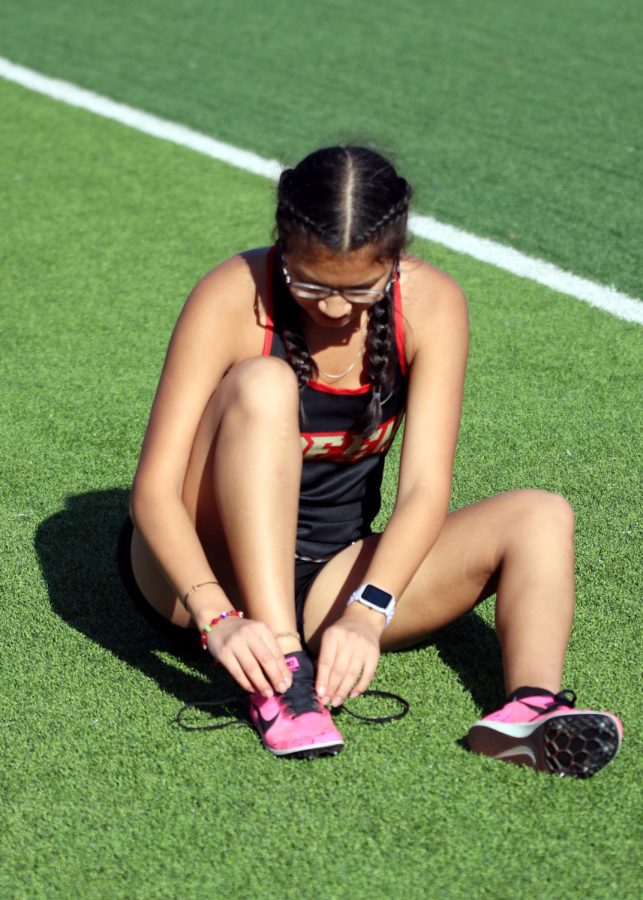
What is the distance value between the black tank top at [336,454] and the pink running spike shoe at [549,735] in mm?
597

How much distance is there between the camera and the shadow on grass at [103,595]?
2.99 meters

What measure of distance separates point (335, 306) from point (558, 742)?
0.96 metres

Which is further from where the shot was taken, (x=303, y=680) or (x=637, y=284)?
(x=637, y=284)

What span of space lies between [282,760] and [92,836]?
1.35 ft

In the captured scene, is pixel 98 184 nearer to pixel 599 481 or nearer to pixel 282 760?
pixel 599 481

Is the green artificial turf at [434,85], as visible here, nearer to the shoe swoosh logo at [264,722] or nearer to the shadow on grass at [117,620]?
the shadow on grass at [117,620]

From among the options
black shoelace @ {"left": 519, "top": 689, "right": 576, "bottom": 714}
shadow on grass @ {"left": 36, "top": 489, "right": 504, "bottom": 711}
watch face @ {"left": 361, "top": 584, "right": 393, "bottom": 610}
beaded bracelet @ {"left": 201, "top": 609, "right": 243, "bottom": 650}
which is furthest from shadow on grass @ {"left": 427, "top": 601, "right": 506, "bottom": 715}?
beaded bracelet @ {"left": 201, "top": 609, "right": 243, "bottom": 650}

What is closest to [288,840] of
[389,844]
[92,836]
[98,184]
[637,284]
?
[389,844]

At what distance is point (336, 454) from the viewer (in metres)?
2.92

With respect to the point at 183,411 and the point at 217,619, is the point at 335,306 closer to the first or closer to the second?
the point at 183,411

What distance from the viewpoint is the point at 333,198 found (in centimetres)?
253

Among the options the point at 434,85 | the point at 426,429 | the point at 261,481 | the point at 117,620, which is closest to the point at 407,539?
the point at 426,429

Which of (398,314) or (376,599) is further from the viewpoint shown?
(398,314)

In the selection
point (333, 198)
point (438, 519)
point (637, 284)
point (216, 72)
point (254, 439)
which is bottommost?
point (216, 72)
